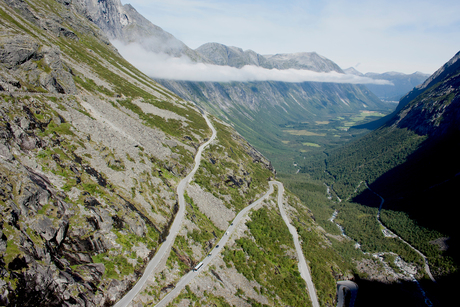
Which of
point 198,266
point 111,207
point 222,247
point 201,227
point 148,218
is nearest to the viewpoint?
point 111,207

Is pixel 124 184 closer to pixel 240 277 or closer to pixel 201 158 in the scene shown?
pixel 240 277

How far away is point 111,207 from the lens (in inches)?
1903

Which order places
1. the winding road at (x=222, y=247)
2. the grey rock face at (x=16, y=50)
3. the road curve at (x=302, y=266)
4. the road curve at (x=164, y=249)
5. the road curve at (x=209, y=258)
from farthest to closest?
the road curve at (x=302, y=266) < the grey rock face at (x=16, y=50) < the winding road at (x=222, y=247) < the road curve at (x=209, y=258) < the road curve at (x=164, y=249)

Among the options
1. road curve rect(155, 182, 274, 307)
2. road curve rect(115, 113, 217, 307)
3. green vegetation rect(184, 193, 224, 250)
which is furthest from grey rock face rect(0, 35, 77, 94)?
road curve rect(155, 182, 274, 307)

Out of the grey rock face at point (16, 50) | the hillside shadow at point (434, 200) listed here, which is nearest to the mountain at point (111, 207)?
the grey rock face at point (16, 50)

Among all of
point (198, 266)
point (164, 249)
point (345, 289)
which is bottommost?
point (345, 289)

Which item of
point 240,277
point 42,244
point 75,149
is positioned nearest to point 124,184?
point 75,149

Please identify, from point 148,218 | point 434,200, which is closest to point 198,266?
point 148,218

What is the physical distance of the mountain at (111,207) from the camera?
34594 mm

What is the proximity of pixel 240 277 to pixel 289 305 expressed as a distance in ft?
48.0

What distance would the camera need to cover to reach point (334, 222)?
519ft

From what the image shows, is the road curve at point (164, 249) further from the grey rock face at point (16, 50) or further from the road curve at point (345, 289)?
the grey rock face at point (16, 50)

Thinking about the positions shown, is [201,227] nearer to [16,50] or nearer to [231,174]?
[231,174]

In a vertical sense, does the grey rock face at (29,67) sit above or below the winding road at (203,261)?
above
